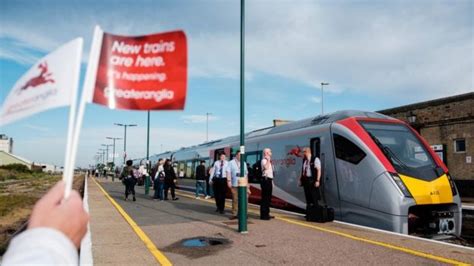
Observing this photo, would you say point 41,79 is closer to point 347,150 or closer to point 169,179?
point 347,150

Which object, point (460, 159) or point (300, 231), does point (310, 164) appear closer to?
point (300, 231)

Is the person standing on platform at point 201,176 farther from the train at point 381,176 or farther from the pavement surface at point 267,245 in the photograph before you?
the pavement surface at point 267,245

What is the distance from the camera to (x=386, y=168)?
9906 millimetres

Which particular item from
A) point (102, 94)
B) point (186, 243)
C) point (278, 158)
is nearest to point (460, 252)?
point (186, 243)

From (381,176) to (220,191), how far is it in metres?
5.27

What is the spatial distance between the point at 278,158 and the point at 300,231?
6534mm

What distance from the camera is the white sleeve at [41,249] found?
5.22 feet

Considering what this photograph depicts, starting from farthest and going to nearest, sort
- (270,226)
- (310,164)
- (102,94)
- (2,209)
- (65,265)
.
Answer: (2,209)
(310,164)
(270,226)
(102,94)
(65,265)

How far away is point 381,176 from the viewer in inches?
389

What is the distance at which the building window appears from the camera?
76.0 feet

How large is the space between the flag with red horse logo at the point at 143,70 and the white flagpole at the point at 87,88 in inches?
0.5

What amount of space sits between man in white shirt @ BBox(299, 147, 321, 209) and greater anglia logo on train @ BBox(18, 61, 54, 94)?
8853mm

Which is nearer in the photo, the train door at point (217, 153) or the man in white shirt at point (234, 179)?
the man in white shirt at point (234, 179)

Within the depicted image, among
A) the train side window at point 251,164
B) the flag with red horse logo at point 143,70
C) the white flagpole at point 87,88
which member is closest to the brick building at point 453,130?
the train side window at point 251,164
